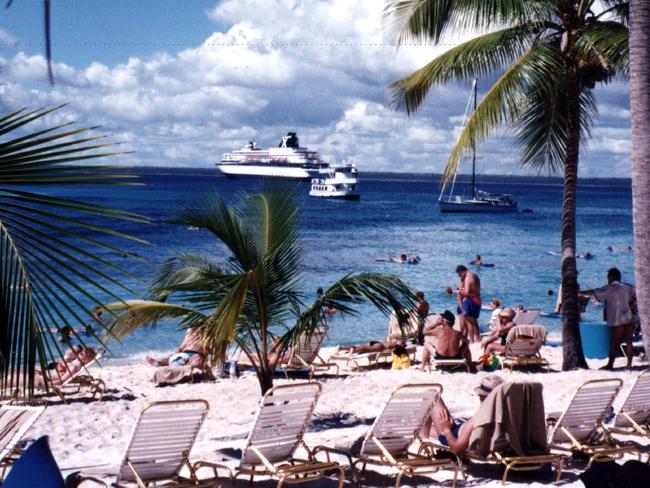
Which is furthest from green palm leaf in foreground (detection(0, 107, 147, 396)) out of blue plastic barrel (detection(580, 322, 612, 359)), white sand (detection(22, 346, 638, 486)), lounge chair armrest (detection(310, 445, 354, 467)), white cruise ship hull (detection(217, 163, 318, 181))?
white cruise ship hull (detection(217, 163, 318, 181))

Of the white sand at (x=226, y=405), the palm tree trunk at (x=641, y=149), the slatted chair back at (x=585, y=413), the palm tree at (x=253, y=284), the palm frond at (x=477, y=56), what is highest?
the palm frond at (x=477, y=56)

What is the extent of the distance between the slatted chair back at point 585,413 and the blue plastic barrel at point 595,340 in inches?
268

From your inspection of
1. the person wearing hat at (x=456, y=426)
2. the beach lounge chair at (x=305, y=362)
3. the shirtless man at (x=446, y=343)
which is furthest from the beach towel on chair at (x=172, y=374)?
the person wearing hat at (x=456, y=426)

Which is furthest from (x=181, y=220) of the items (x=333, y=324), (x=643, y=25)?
(x=333, y=324)

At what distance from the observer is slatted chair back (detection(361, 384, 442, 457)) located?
628 centimetres

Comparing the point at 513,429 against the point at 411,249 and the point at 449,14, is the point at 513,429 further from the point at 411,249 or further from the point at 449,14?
the point at 411,249

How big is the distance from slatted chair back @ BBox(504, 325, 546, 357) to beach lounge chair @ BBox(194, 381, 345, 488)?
653 centimetres

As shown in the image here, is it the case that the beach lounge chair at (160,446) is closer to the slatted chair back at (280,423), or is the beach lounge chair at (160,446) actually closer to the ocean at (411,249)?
the slatted chair back at (280,423)

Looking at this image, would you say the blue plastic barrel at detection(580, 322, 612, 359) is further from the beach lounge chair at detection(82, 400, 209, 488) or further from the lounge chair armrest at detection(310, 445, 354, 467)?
the beach lounge chair at detection(82, 400, 209, 488)

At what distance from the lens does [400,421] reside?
6.38m

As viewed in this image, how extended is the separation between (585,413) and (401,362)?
20.5 ft

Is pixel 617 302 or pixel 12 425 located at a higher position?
pixel 617 302

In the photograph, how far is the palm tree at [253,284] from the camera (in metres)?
8.66

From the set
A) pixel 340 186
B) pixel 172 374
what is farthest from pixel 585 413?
pixel 340 186
